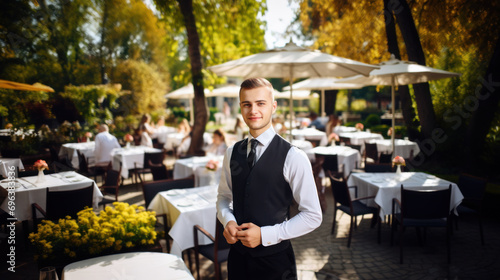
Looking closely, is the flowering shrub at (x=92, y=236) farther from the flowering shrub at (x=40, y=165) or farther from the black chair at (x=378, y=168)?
the black chair at (x=378, y=168)

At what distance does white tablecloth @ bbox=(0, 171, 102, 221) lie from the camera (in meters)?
4.06

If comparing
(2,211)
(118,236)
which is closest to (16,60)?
(2,211)

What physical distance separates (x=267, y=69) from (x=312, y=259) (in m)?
4.27

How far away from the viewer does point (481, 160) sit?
8305mm

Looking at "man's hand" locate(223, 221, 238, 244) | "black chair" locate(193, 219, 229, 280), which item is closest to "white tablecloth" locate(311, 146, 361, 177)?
"black chair" locate(193, 219, 229, 280)

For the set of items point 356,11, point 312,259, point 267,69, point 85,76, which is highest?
point 356,11

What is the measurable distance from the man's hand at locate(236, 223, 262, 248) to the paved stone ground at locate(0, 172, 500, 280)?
9.22 ft

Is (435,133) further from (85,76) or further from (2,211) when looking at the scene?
(2,211)

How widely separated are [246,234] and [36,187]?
347 cm

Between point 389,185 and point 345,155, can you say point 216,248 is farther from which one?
point 345,155

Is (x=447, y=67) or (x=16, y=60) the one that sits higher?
(x=447, y=67)

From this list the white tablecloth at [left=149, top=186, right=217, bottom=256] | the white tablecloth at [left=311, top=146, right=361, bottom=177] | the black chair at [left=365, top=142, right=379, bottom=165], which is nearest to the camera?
the white tablecloth at [left=149, top=186, right=217, bottom=256]

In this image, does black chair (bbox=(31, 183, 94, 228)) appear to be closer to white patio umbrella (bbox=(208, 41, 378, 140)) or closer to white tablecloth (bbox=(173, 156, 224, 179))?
white tablecloth (bbox=(173, 156, 224, 179))

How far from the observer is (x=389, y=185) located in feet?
18.6
